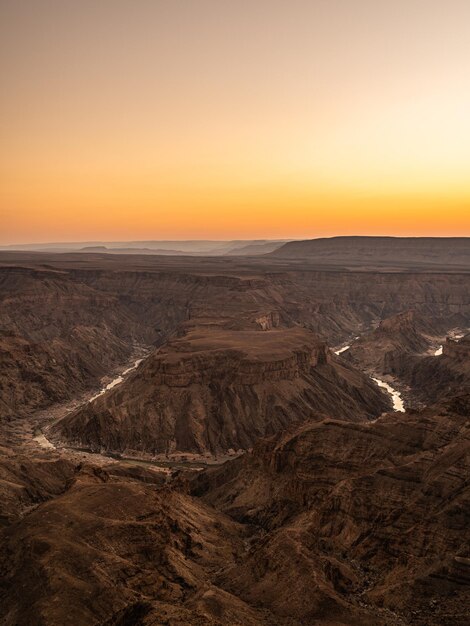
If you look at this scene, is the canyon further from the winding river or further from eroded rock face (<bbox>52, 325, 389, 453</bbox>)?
the winding river

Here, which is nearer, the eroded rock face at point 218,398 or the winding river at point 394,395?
the eroded rock face at point 218,398

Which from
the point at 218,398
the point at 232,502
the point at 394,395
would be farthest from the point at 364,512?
the point at 394,395

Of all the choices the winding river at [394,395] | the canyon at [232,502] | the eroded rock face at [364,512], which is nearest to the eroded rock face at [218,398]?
the canyon at [232,502]

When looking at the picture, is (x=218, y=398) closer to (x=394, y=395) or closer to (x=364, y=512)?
(x=394, y=395)

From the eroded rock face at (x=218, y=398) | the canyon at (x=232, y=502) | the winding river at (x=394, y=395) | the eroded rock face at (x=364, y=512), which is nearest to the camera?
the canyon at (x=232, y=502)

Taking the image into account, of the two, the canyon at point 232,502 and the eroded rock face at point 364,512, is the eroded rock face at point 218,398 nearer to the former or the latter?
the canyon at point 232,502

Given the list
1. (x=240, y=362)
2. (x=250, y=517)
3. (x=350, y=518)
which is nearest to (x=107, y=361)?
(x=240, y=362)

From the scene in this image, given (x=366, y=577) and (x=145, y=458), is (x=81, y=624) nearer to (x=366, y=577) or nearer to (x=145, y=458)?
(x=366, y=577)

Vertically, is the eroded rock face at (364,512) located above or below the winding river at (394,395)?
above
